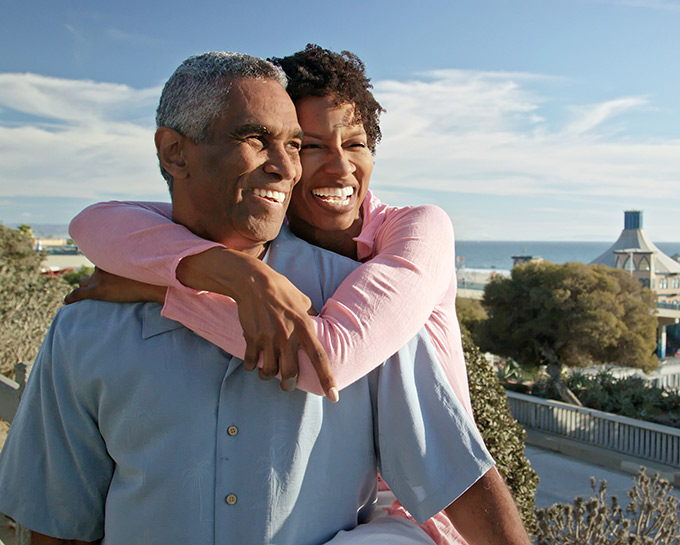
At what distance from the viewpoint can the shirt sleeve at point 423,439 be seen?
1367mm

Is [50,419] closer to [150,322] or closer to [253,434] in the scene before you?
[150,322]

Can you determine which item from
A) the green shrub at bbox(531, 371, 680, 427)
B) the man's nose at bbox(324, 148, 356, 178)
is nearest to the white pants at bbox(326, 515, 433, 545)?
the man's nose at bbox(324, 148, 356, 178)

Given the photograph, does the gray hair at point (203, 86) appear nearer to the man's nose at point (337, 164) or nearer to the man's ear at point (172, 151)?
the man's ear at point (172, 151)

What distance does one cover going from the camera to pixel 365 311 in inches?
51.9

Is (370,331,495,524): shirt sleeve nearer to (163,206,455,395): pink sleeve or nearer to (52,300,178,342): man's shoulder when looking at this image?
(163,206,455,395): pink sleeve

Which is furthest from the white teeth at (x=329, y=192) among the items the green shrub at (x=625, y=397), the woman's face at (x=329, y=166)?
the green shrub at (x=625, y=397)

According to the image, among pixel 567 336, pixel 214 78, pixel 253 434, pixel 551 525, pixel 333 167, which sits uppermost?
pixel 214 78

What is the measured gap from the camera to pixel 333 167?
1.78 metres

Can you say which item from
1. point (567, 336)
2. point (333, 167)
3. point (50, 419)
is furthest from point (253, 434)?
point (567, 336)

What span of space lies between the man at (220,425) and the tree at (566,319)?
15826 millimetres

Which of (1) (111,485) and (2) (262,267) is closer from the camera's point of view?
(2) (262,267)

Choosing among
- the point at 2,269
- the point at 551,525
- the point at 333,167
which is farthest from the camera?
the point at 2,269

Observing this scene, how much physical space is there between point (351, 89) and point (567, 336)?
16.4 m

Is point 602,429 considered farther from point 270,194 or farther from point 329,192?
point 270,194
